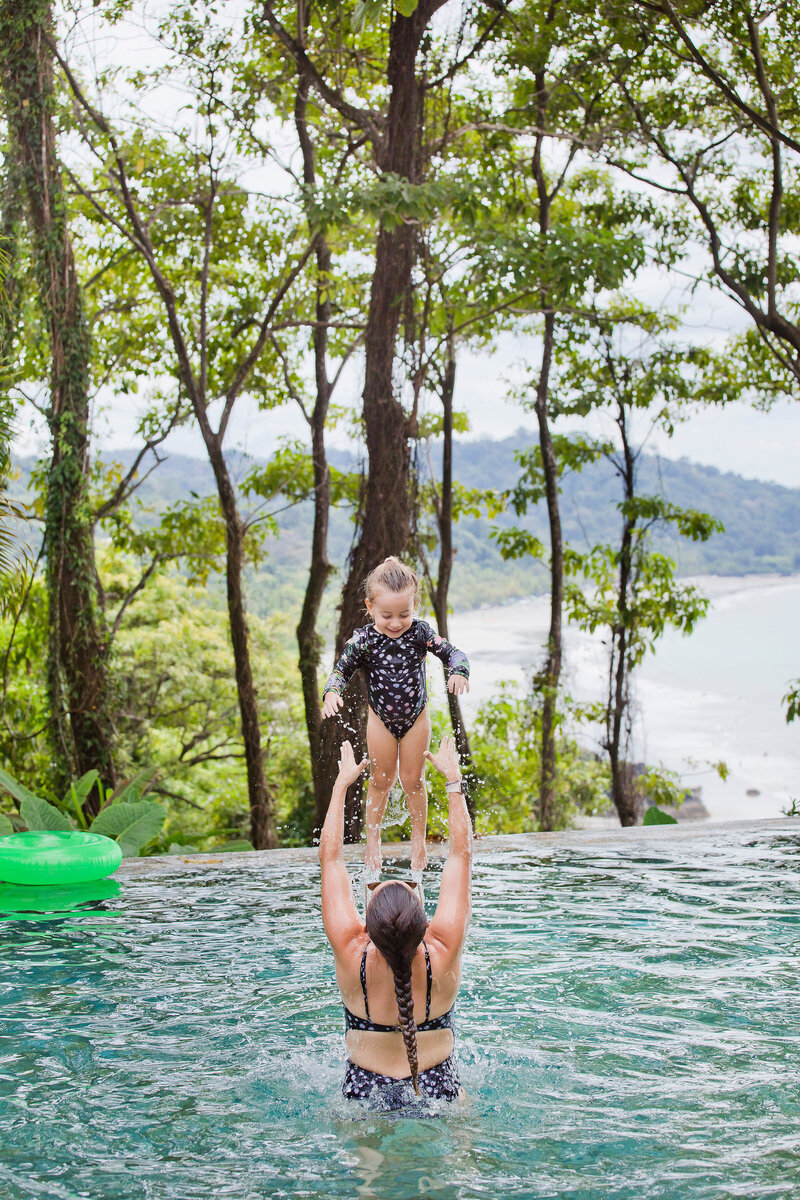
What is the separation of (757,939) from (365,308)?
31.5 ft

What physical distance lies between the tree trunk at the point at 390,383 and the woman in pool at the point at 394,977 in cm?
554

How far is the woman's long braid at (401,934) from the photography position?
2.97m

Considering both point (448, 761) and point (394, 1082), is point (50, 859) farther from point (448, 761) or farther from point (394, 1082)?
point (448, 761)

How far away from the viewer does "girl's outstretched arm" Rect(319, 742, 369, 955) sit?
326 centimetres

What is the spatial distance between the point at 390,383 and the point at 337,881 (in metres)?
6.27

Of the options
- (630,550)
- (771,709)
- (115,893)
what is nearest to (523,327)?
(630,550)

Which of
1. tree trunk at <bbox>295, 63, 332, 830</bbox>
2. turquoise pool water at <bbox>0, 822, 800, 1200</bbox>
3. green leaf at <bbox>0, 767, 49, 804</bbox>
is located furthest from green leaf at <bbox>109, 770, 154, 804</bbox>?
tree trunk at <bbox>295, 63, 332, 830</bbox>

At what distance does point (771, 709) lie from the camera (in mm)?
35125

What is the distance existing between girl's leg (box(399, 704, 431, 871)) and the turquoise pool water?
0.62 meters

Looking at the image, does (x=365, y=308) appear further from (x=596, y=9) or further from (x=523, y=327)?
(x=596, y=9)

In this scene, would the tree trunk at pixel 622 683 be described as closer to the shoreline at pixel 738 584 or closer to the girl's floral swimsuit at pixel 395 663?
the girl's floral swimsuit at pixel 395 663

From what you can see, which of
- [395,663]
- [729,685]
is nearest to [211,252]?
[395,663]

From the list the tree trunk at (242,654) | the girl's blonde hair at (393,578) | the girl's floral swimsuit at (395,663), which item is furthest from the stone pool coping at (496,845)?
the tree trunk at (242,654)

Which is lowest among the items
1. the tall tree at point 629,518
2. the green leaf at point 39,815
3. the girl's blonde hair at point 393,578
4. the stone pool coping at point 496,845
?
the stone pool coping at point 496,845
